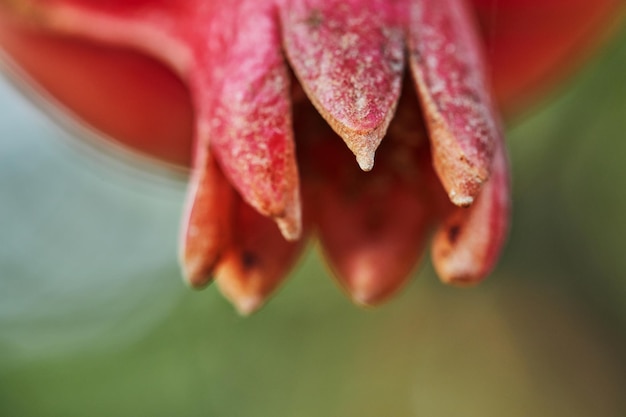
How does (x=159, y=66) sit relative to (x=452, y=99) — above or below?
below

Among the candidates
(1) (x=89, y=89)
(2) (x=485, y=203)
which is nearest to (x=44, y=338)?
(1) (x=89, y=89)

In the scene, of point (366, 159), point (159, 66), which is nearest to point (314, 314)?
point (159, 66)

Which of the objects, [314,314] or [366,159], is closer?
[366,159]

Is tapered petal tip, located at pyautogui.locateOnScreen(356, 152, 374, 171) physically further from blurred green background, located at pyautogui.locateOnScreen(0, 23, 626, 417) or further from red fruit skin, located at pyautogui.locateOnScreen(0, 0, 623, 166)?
blurred green background, located at pyautogui.locateOnScreen(0, 23, 626, 417)

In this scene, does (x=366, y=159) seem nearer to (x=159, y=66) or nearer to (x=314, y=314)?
(x=159, y=66)

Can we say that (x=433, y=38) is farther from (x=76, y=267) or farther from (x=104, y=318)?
(x=76, y=267)

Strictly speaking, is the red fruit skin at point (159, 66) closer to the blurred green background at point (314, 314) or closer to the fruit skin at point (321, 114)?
the fruit skin at point (321, 114)

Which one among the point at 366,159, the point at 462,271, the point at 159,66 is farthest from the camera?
the point at 159,66

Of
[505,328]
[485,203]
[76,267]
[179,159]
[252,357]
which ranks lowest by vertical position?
[76,267]
